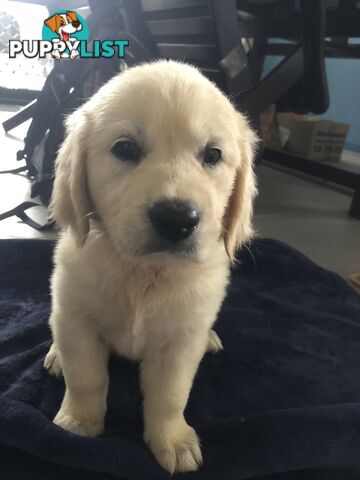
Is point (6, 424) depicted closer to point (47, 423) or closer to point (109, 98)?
point (47, 423)

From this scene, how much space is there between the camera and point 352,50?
3.33m

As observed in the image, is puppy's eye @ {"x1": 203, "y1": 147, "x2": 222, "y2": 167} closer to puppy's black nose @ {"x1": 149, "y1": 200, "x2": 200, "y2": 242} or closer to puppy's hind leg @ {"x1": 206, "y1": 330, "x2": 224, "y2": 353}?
puppy's black nose @ {"x1": 149, "y1": 200, "x2": 200, "y2": 242}

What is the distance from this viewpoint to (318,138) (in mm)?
4246

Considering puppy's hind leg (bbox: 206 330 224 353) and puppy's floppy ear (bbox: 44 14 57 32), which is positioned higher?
puppy's floppy ear (bbox: 44 14 57 32)

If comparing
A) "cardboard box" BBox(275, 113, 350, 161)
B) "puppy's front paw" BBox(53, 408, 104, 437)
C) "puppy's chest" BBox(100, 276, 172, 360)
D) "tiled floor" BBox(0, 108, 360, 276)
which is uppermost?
"puppy's chest" BBox(100, 276, 172, 360)

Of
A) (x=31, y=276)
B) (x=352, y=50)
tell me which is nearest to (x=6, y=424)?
(x=31, y=276)

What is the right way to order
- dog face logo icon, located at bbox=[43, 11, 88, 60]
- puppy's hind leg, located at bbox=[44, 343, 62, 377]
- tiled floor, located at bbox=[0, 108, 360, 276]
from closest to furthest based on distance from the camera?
puppy's hind leg, located at bbox=[44, 343, 62, 377] → tiled floor, located at bbox=[0, 108, 360, 276] → dog face logo icon, located at bbox=[43, 11, 88, 60]

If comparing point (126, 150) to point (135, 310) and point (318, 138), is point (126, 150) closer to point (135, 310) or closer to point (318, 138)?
point (135, 310)

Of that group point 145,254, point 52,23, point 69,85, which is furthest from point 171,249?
point 52,23

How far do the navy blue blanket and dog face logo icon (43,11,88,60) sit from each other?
140 centimetres

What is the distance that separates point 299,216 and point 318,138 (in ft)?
4.74

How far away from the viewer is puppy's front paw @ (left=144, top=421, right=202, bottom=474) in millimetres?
1060

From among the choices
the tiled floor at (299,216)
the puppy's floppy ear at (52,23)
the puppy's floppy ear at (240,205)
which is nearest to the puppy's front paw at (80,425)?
the puppy's floppy ear at (240,205)

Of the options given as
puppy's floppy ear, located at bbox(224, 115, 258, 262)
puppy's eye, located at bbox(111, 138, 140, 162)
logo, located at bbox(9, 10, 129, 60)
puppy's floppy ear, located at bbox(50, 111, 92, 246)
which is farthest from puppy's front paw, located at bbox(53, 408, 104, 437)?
logo, located at bbox(9, 10, 129, 60)
